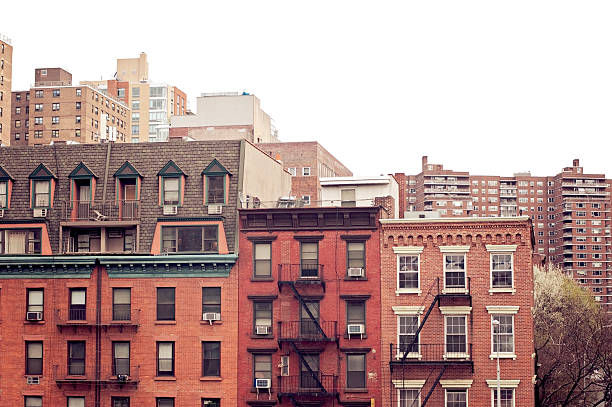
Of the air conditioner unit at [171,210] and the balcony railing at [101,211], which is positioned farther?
the balcony railing at [101,211]

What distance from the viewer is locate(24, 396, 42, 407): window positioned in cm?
5822

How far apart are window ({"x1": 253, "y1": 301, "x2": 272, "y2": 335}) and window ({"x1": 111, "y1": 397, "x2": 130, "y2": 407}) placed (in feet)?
29.6

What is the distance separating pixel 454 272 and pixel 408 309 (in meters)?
3.51

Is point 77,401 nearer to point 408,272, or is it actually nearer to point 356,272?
point 356,272

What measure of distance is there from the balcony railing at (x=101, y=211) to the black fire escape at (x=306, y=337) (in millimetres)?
10409

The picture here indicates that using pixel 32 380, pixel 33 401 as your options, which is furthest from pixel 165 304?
pixel 33 401

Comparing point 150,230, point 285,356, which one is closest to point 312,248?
point 285,356

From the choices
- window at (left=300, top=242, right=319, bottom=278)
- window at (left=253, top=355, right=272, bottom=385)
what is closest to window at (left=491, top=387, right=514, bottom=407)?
window at (left=300, top=242, right=319, bottom=278)

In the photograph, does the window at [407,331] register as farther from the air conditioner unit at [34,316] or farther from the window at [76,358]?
the air conditioner unit at [34,316]

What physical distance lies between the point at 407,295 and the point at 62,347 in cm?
2153

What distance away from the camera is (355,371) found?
Answer: 182ft

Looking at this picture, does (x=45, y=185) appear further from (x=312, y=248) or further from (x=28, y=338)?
(x=312, y=248)

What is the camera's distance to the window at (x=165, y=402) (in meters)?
56.9

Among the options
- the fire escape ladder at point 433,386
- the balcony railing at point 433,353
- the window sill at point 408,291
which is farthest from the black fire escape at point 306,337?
the fire escape ladder at point 433,386
